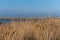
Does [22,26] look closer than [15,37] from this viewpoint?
No

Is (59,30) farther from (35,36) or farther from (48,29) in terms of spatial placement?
(35,36)

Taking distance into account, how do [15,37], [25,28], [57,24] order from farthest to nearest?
[57,24] < [25,28] < [15,37]

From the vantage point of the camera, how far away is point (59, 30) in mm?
10359

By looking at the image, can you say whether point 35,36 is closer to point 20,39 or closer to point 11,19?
point 20,39

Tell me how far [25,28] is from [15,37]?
1.00 metres

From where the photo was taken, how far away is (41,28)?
1024 centimetres

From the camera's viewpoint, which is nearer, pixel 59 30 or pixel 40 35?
pixel 40 35

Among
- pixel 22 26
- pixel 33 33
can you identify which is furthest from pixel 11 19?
pixel 33 33

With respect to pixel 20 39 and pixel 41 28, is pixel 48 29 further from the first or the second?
pixel 20 39

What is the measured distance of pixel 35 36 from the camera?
30.8 ft

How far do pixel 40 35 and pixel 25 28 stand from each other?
82cm

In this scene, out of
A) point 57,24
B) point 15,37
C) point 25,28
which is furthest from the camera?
point 57,24

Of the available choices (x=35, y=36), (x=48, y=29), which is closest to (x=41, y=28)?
(x=48, y=29)

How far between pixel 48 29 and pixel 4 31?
2058mm
